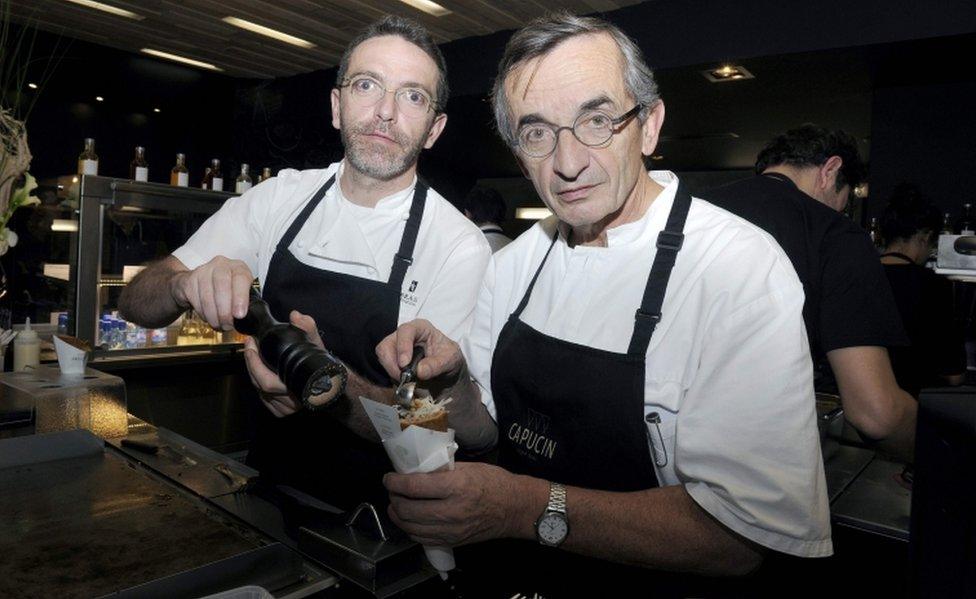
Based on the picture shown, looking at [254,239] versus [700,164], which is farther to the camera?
[700,164]

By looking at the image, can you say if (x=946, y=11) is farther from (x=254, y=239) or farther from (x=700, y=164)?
(x=700, y=164)

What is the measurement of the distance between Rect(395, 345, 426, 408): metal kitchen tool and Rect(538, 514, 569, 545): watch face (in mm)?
329

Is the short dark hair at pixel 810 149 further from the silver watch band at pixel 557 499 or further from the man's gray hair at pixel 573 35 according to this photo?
the silver watch band at pixel 557 499

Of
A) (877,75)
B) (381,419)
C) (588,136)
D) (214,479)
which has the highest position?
(877,75)

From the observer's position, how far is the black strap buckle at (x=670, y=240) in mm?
1327

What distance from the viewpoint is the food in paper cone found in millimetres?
1140

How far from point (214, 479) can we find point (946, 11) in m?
4.03

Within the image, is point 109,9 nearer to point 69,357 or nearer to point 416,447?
point 69,357

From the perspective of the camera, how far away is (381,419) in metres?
1.08

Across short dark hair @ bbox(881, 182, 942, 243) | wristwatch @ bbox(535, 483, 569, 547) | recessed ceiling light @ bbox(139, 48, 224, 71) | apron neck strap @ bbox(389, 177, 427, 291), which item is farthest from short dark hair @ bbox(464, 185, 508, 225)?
wristwatch @ bbox(535, 483, 569, 547)

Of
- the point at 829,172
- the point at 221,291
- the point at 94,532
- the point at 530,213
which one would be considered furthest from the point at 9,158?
the point at 530,213

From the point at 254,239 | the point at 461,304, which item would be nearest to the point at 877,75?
the point at 461,304

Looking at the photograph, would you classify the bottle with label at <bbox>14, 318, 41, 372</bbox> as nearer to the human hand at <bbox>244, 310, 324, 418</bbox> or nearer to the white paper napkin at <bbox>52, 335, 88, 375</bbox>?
the white paper napkin at <bbox>52, 335, 88, 375</bbox>

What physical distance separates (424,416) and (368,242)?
98cm
